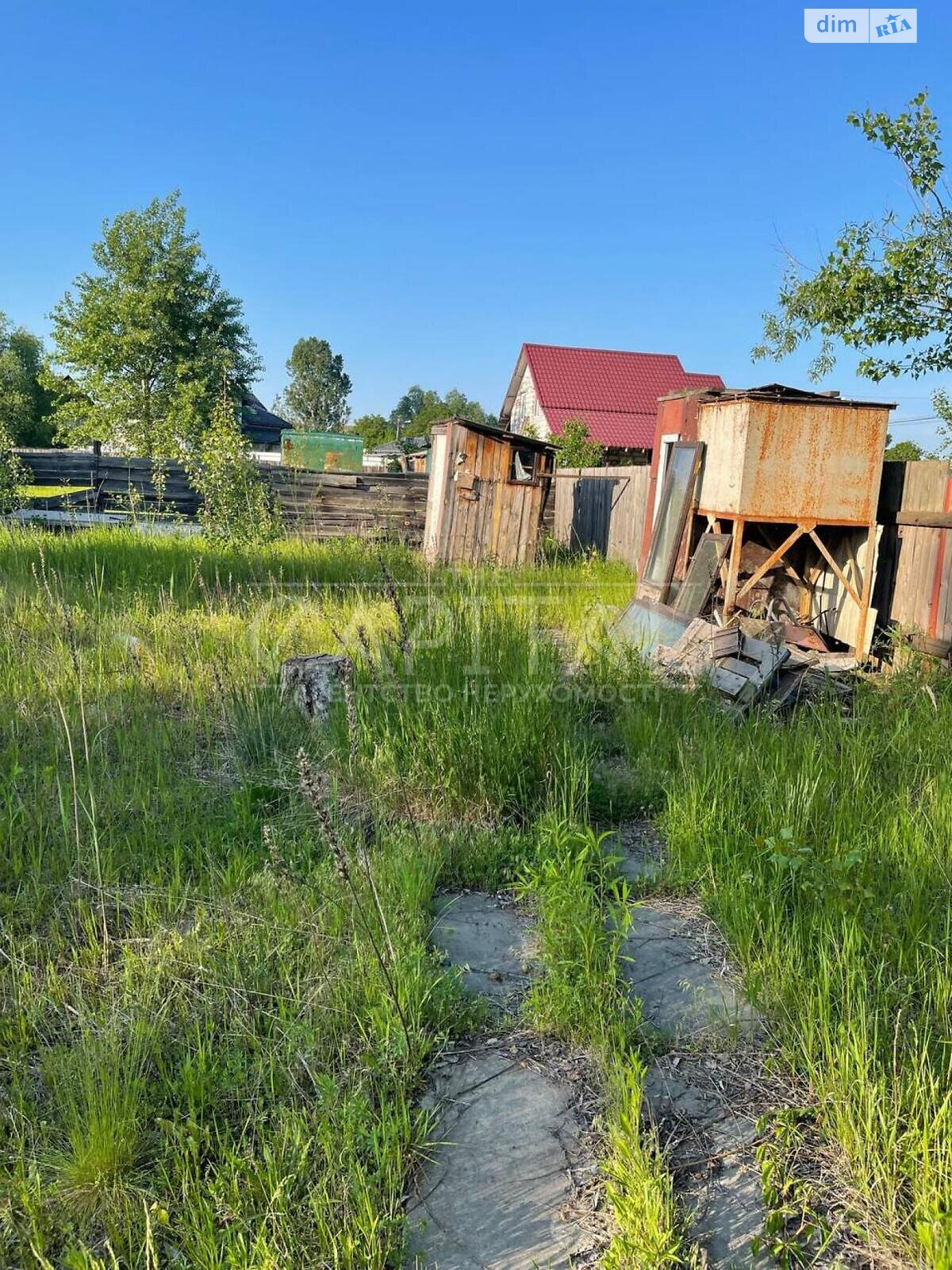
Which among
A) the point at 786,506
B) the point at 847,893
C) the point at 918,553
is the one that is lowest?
the point at 847,893

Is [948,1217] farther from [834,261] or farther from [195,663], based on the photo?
[834,261]

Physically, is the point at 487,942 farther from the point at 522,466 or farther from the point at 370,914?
the point at 522,466

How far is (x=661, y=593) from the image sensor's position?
26.0 feet

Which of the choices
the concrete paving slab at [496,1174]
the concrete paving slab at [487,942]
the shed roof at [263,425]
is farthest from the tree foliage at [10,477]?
the shed roof at [263,425]

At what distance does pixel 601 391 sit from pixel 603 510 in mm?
18687

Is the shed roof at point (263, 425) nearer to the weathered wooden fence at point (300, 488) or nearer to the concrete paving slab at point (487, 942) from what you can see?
the weathered wooden fence at point (300, 488)

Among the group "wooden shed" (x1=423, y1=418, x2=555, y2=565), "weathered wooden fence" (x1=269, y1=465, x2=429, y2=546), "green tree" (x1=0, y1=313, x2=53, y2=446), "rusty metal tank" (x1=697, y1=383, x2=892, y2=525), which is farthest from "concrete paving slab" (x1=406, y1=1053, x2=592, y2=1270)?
"green tree" (x1=0, y1=313, x2=53, y2=446)

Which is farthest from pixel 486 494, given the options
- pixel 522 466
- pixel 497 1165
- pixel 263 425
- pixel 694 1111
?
pixel 263 425

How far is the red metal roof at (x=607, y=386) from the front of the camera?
96.5 feet

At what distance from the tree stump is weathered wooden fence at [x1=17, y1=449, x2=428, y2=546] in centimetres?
895

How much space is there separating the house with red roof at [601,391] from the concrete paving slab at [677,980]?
2569 cm

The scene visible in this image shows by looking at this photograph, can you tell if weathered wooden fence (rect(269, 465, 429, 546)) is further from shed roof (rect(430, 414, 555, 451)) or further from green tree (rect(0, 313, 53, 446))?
green tree (rect(0, 313, 53, 446))

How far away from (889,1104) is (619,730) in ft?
9.73

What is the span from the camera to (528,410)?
105ft
